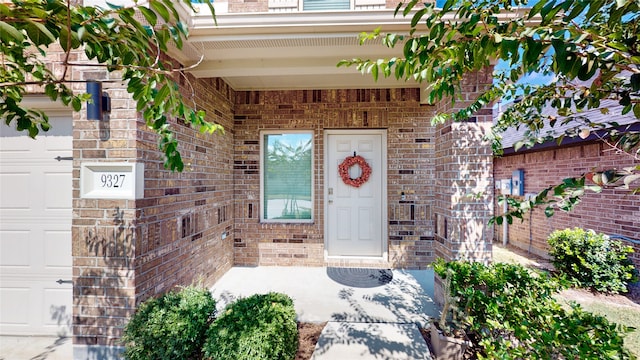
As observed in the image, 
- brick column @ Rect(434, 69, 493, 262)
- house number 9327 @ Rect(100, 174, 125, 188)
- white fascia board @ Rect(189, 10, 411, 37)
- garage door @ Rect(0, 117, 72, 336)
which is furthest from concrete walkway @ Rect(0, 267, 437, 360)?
white fascia board @ Rect(189, 10, 411, 37)

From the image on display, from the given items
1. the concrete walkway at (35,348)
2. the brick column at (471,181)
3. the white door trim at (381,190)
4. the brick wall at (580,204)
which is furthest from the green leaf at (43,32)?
the brick wall at (580,204)

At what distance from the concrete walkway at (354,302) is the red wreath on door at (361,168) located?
1375 mm

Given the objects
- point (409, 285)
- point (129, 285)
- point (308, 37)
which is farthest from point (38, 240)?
point (409, 285)

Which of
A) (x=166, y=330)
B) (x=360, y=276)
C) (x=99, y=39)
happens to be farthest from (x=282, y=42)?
(x=360, y=276)

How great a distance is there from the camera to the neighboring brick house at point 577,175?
3504 mm

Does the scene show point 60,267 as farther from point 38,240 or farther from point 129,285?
point 129,285

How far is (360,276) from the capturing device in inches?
146

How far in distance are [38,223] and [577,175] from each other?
7.43m

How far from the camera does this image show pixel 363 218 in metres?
4.15

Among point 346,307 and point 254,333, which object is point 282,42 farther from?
point 346,307

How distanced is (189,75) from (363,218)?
314 cm

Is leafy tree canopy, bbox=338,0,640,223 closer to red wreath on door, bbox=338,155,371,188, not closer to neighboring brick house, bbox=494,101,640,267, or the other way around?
neighboring brick house, bbox=494,101,640,267

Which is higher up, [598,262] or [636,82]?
[636,82]

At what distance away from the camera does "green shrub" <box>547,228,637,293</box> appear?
3293mm
